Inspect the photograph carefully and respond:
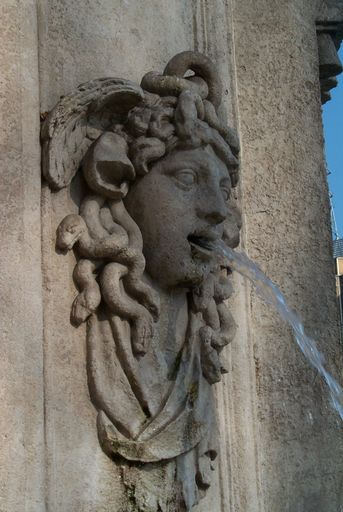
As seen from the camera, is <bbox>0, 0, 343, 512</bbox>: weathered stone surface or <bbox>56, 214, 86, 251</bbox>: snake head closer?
<bbox>0, 0, 343, 512</bbox>: weathered stone surface

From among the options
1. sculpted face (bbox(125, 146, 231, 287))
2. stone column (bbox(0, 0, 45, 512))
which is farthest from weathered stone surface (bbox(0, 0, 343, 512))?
sculpted face (bbox(125, 146, 231, 287))

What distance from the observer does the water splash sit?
2.94 m

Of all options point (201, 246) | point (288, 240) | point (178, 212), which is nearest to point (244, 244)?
point (288, 240)

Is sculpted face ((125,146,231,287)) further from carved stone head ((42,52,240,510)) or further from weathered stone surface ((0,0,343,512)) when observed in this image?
weathered stone surface ((0,0,343,512))

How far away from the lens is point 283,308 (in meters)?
3.22

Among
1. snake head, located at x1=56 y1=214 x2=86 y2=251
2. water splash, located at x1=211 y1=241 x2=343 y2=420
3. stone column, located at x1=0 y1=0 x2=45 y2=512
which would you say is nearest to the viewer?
stone column, located at x1=0 y1=0 x2=45 y2=512

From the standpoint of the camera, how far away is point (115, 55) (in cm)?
276

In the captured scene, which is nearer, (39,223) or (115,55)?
(39,223)

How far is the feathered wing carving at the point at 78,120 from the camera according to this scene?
2453 mm

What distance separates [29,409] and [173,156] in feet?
2.39

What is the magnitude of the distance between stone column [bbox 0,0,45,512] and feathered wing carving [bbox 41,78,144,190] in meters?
0.03

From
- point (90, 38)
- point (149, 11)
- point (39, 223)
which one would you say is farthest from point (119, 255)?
point (149, 11)

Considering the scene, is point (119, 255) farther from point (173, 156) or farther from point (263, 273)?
point (263, 273)

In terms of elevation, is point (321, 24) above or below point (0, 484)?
above
